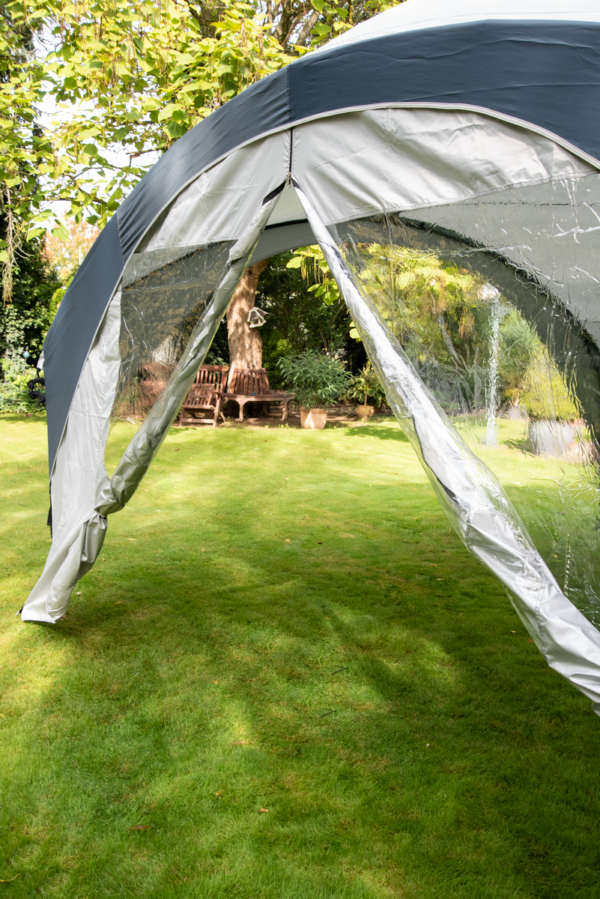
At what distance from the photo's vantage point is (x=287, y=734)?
233cm

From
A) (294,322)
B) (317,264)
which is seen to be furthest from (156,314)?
(294,322)

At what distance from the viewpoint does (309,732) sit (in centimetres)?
235

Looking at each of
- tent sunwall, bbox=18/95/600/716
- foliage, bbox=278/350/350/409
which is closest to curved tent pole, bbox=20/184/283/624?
tent sunwall, bbox=18/95/600/716

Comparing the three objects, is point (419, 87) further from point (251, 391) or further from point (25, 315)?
point (25, 315)

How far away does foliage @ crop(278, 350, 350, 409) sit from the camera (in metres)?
10.5

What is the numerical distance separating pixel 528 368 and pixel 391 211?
668 millimetres

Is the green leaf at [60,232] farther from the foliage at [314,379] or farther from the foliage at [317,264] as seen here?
the foliage at [314,379]

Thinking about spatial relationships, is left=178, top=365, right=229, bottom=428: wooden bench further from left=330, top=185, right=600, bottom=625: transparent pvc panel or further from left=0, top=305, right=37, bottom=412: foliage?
left=330, top=185, right=600, bottom=625: transparent pvc panel

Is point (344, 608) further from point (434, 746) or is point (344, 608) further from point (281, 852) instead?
point (281, 852)

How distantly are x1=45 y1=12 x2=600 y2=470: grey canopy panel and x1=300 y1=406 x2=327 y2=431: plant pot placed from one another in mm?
7651

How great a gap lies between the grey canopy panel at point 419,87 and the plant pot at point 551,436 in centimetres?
73

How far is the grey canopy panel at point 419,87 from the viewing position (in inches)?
65.7

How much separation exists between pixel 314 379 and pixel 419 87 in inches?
342

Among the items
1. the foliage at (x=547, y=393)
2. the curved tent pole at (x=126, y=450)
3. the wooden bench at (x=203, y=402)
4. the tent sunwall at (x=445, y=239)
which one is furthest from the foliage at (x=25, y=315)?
the foliage at (x=547, y=393)
